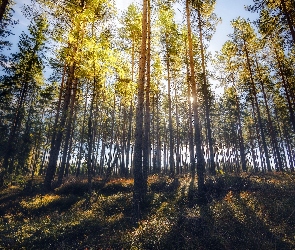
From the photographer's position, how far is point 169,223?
7.80 m

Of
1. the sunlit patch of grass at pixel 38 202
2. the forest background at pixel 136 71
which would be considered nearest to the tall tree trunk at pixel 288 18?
the forest background at pixel 136 71

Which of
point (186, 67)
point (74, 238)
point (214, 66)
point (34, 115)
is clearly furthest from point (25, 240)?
point (34, 115)

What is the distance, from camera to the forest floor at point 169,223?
6469 millimetres

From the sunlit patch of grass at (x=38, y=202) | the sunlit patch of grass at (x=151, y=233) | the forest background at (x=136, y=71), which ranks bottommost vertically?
the sunlit patch of grass at (x=151, y=233)

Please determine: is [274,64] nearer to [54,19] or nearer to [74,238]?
[54,19]

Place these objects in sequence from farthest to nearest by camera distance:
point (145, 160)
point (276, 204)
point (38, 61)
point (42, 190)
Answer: point (38, 61), point (42, 190), point (145, 160), point (276, 204)

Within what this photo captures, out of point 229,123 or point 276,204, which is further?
point 229,123

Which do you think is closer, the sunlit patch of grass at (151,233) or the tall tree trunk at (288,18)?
the sunlit patch of grass at (151,233)

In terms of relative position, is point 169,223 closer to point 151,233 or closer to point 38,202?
point 151,233

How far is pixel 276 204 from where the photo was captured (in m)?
8.69

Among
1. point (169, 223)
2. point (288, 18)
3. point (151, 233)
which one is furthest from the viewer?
point (288, 18)

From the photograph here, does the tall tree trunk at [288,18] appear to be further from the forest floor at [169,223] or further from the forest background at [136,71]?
the forest floor at [169,223]

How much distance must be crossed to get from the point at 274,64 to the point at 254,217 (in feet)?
66.8

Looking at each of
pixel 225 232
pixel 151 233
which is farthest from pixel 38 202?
pixel 225 232
